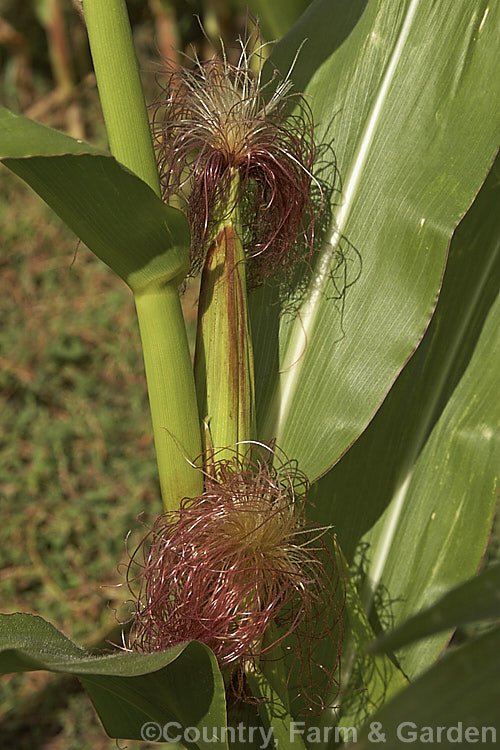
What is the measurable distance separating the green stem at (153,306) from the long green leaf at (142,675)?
101 millimetres

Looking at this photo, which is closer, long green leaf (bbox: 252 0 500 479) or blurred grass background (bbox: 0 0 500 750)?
long green leaf (bbox: 252 0 500 479)

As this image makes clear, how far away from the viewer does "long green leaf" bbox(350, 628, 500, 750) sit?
0.69 ft

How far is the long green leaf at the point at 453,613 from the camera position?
0.19 meters

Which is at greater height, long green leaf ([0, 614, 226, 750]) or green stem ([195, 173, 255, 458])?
green stem ([195, 173, 255, 458])

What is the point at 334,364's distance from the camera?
0.55 meters

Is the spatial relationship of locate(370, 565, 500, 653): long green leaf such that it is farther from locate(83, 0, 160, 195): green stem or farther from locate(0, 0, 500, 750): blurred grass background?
locate(0, 0, 500, 750): blurred grass background

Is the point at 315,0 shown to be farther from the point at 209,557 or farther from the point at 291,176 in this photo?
the point at 209,557

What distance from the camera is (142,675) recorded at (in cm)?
41

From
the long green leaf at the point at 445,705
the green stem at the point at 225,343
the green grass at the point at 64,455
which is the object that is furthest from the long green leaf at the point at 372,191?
the green grass at the point at 64,455

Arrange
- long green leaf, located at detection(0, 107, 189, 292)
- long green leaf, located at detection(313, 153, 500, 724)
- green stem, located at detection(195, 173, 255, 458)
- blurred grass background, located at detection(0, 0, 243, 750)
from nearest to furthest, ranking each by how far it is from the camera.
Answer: long green leaf, located at detection(0, 107, 189, 292), green stem, located at detection(195, 173, 255, 458), long green leaf, located at detection(313, 153, 500, 724), blurred grass background, located at detection(0, 0, 243, 750)

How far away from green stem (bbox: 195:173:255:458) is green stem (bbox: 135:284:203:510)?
26 mm

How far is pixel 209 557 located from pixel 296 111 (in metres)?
0.34

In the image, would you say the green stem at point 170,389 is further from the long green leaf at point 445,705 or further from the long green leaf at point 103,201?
the long green leaf at point 445,705

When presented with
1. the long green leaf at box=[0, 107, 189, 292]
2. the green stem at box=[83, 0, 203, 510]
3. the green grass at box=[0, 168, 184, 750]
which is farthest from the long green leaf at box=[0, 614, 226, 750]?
the green grass at box=[0, 168, 184, 750]
